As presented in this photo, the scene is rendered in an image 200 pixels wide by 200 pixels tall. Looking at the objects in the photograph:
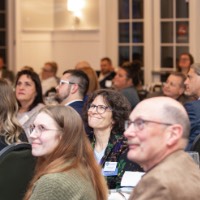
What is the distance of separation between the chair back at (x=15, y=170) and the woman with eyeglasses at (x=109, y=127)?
58 centimetres

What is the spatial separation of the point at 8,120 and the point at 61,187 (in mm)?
1654

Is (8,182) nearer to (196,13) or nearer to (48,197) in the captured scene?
(48,197)

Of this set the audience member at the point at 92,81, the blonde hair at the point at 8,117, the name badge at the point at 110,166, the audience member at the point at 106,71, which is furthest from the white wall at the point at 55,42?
the name badge at the point at 110,166

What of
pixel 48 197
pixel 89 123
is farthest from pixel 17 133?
pixel 48 197

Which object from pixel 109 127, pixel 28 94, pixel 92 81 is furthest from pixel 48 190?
pixel 92 81

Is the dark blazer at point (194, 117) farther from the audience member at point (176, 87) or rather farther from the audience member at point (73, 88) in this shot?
the audience member at point (176, 87)

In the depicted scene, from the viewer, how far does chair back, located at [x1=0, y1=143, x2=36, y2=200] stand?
12.5ft

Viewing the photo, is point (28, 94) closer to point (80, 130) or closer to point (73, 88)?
point (73, 88)

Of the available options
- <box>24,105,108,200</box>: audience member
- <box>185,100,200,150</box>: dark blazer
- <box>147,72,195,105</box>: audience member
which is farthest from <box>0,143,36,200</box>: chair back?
<box>147,72,195,105</box>: audience member

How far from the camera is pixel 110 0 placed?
472 inches

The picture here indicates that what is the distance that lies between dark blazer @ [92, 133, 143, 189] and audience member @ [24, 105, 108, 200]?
2.69 feet

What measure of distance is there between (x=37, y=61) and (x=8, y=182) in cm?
875

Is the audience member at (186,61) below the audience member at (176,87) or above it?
above

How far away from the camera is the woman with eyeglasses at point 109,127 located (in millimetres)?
4371
